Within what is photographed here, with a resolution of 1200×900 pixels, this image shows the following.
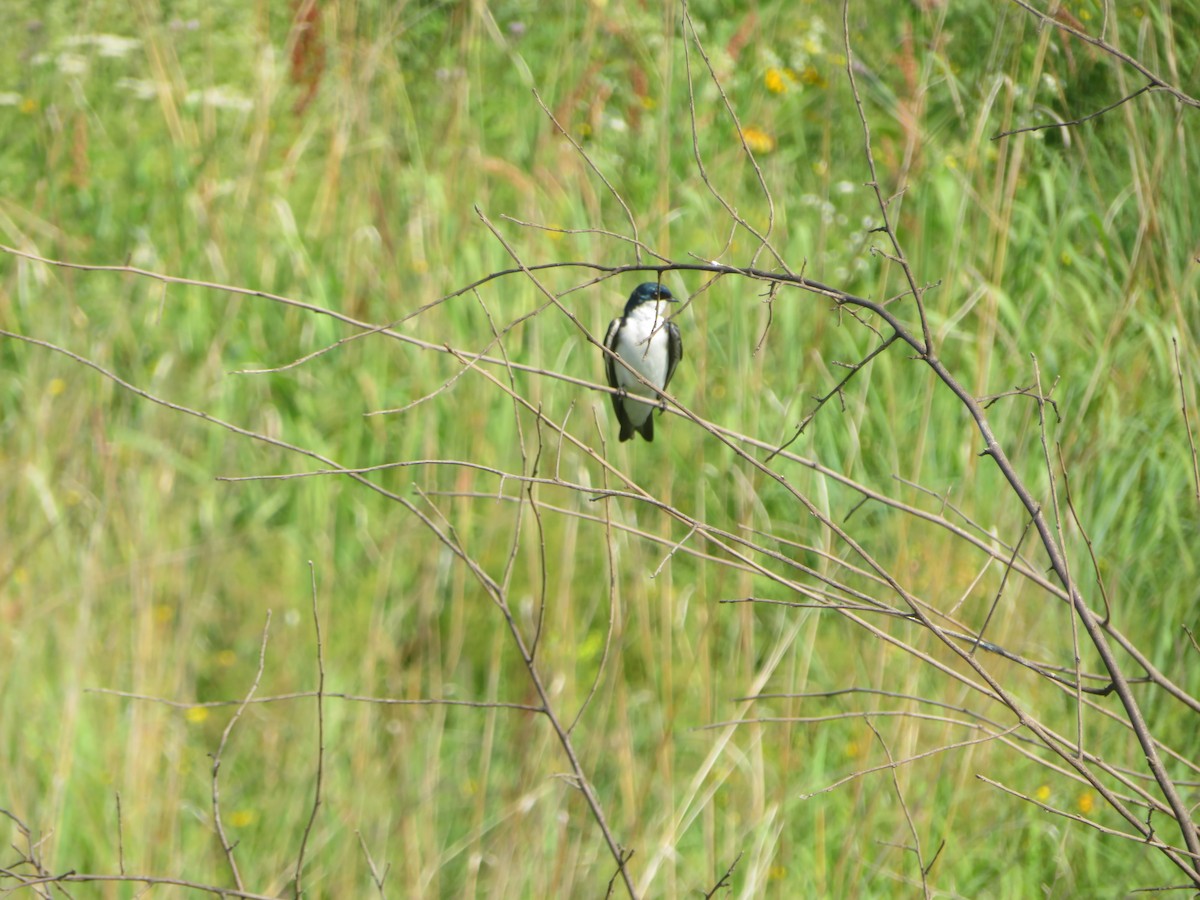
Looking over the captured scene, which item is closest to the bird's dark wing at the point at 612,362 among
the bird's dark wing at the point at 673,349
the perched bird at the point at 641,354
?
the perched bird at the point at 641,354

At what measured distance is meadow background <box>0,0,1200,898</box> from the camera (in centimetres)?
261

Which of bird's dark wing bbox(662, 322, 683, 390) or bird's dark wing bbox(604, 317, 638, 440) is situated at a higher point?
bird's dark wing bbox(662, 322, 683, 390)

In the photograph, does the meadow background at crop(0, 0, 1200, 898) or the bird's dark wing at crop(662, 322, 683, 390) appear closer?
the meadow background at crop(0, 0, 1200, 898)

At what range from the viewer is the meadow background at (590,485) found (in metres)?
2.61

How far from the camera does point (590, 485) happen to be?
10.5 feet

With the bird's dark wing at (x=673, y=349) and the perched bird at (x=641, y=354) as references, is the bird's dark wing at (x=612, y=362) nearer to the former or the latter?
the perched bird at (x=641, y=354)

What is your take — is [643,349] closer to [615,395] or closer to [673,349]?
[673,349]

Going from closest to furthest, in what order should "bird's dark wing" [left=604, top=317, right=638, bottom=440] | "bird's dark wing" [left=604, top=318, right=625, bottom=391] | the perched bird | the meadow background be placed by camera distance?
the meadow background → "bird's dark wing" [left=604, top=318, right=625, bottom=391] → "bird's dark wing" [left=604, top=317, right=638, bottom=440] → the perched bird

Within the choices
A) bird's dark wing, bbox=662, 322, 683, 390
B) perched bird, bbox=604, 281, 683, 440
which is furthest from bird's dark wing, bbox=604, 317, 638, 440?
bird's dark wing, bbox=662, 322, 683, 390

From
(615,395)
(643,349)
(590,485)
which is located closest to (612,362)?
(643,349)

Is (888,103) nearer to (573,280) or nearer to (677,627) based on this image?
(573,280)

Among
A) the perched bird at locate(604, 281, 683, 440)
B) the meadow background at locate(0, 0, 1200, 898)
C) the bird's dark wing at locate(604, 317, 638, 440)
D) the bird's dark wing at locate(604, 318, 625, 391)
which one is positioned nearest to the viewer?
the meadow background at locate(0, 0, 1200, 898)

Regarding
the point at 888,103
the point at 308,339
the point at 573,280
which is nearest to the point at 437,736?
the point at 573,280

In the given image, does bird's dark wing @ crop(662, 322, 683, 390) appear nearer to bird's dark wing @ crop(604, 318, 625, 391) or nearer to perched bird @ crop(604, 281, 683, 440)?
perched bird @ crop(604, 281, 683, 440)
